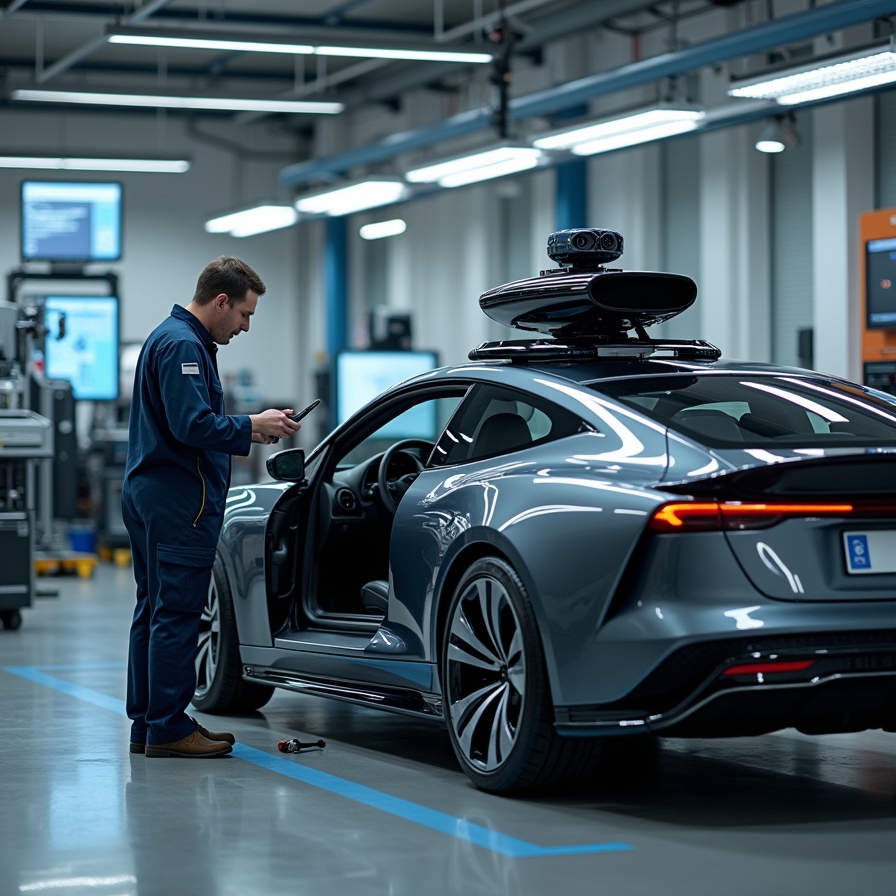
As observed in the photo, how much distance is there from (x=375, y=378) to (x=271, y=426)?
460 inches

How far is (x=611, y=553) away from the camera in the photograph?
13.7 ft

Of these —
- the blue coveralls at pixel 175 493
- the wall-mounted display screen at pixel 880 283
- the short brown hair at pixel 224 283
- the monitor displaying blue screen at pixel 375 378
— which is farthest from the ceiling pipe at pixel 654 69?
the blue coveralls at pixel 175 493

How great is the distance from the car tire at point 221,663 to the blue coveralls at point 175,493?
30.5 inches

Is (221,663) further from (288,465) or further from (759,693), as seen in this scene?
(759,693)

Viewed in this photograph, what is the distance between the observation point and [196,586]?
534cm

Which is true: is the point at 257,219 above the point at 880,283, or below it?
above

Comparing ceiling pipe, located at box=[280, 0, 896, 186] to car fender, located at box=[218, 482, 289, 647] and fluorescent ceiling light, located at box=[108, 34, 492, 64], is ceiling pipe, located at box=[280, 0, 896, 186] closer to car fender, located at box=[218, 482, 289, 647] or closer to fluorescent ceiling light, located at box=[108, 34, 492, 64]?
fluorescent ceiling light, located at box=[108, 34, 492, 64]

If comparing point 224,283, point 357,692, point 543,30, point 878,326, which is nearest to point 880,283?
point 878,326

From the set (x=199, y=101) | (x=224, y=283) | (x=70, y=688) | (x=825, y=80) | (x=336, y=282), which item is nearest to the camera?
(x=224, y=283)

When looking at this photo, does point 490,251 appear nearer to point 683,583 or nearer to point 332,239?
point 332,239

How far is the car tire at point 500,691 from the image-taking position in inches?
174

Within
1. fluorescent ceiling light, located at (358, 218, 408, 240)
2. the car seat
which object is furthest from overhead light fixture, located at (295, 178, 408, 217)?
the car seat

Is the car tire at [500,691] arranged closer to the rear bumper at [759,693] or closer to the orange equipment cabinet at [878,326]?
the rear bumper at [759,693]

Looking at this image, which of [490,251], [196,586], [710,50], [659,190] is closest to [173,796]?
[196,586]
